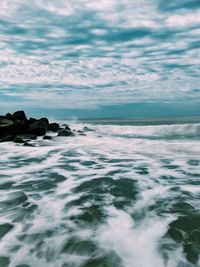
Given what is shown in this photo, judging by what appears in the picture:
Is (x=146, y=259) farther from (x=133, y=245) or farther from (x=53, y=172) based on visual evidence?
(x=53, y=172)

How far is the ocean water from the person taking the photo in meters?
3.18

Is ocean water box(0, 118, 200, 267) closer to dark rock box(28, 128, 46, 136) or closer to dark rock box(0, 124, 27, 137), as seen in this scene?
dark rock box(0, 124, 27, 137)

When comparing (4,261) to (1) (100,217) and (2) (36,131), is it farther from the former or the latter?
(2) (36,131)

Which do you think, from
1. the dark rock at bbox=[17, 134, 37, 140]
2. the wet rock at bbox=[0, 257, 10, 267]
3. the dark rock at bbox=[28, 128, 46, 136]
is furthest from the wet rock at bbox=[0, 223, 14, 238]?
the dark rock at bbox=[28, 128, 46, 136]

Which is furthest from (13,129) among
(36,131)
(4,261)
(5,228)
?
(4,261)

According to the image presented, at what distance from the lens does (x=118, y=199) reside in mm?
5086

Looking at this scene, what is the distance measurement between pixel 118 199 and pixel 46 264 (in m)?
2.26

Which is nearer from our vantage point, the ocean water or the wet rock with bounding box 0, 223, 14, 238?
the ocean water

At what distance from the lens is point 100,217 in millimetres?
4223

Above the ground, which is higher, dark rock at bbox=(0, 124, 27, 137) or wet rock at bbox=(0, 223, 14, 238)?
dark rock at bbox=(0, 124, 27, 137)

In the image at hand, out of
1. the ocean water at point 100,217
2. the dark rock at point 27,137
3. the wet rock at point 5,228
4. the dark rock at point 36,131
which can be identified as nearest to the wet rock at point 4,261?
the ocean water at point 100,217

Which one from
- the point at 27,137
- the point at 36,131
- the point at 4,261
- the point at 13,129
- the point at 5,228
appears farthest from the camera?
the point at 36,131

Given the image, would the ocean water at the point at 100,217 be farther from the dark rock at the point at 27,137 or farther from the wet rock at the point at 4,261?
the dark rock at the point at 27,137

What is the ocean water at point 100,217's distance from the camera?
10.4 ft
